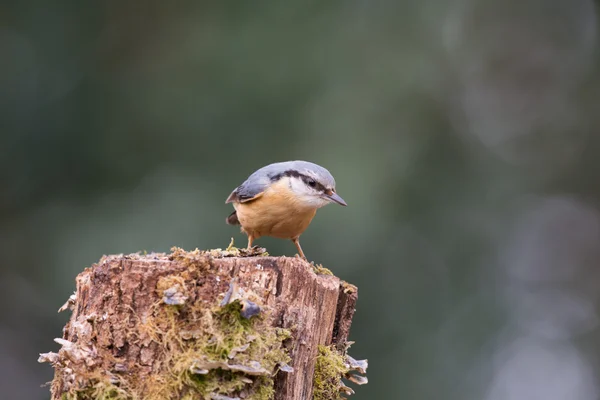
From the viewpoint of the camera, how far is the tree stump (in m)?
2.22

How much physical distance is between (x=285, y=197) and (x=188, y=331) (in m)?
1.80

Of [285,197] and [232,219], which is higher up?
[232,219]

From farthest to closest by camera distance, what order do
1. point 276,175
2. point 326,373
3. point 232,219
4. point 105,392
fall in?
point 232,219, point 276,175, point 326,373, point 105,392

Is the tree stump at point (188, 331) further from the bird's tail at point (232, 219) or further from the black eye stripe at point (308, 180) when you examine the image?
the bird's tail at point (232, 219)

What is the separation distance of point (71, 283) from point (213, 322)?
4070 mm

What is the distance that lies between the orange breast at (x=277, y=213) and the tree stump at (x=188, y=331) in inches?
60.9

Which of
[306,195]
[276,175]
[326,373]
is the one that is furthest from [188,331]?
[276,175]

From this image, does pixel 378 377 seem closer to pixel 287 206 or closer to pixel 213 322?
pixel 287 206

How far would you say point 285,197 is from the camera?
399 cm

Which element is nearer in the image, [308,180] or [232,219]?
[308,180]

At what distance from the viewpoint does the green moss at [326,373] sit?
2559mm

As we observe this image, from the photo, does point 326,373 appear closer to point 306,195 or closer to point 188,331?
point 188,331

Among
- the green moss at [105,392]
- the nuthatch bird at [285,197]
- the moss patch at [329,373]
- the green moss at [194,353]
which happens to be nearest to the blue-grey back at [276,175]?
the nuthatch bird at [285,197]

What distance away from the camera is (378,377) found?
6586 mm
